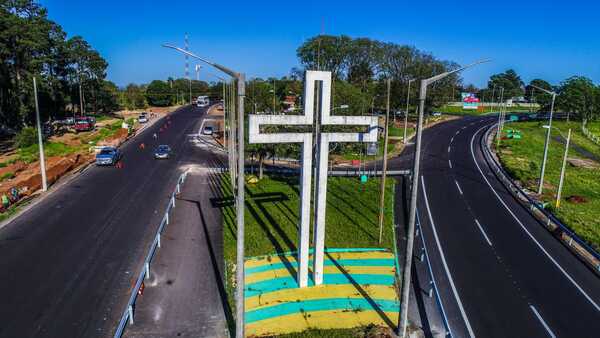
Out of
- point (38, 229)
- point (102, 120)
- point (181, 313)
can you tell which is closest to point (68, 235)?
point (38, 229)

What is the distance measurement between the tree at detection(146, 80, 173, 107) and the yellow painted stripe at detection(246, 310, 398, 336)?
99.5 metres

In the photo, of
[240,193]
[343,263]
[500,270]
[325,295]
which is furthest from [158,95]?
[240,193]

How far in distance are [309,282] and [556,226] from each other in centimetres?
1776

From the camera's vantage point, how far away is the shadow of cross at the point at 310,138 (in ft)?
54.0

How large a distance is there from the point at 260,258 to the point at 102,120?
6969cm

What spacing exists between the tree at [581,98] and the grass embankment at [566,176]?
12.0 m

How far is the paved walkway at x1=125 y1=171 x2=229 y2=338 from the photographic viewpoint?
595 inches

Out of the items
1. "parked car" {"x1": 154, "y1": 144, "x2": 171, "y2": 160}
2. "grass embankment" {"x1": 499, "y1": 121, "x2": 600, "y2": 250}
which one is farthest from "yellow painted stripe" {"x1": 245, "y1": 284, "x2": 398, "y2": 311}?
"parked car" {"x1": 154, "y1": 144, "x2": 171, "y2": 160}

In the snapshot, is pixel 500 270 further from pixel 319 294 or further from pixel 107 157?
pixel 107 157

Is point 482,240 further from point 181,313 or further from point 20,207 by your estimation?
point 20,207

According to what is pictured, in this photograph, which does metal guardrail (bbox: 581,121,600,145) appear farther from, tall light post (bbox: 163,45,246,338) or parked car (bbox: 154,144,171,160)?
tall light post (bbox: 163,45,246,338)

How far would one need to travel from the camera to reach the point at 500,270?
20.5 meters

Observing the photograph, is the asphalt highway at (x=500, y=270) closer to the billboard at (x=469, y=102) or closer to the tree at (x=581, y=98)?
the tree at (x=581, y=98)

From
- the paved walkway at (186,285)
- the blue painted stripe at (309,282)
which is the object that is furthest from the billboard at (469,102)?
the blue painted stripe at (309,282)
